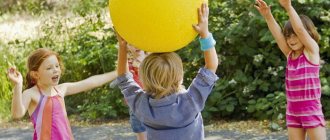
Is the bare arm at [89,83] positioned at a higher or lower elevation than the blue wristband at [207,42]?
lower

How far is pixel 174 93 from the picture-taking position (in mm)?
2889

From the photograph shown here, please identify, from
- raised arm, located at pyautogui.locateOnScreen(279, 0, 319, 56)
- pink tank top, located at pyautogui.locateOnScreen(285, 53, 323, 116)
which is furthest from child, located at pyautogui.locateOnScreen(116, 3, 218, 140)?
pink tank top, located at pyautogui.locateOnScreen(285, 53, 323, 116)

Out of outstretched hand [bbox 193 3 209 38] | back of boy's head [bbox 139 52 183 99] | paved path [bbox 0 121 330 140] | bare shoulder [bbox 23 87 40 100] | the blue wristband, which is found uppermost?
outstretched hand [bbox 193 3 209 38]

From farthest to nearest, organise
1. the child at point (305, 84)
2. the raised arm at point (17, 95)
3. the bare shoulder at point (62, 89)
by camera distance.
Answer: the child at point (305, 84) < the bare shoulder at point (62, 89) < the raised arm at point (17, 95)

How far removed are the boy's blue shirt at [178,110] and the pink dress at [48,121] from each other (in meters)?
0.84

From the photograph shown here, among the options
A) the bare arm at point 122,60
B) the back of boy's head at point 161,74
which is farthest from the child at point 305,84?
the back of boy's head at point 161,74

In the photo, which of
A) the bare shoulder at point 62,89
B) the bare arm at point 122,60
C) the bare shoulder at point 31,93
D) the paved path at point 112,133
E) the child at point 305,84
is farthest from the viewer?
the paved path at point 112,133

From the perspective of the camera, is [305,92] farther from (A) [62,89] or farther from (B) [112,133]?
(B) [112,133]

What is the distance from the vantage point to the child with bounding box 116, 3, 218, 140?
2830 mm

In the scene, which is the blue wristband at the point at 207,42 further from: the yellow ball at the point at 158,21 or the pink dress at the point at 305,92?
the pink dress at the point at 305,92

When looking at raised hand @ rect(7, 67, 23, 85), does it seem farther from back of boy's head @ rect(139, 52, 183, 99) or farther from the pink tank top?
the pink tank top

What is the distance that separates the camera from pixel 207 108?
6652 mm

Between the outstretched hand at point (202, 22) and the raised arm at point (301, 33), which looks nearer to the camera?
the outstretched hand at point (202, 22)

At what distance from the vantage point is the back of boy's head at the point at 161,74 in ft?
9.25
